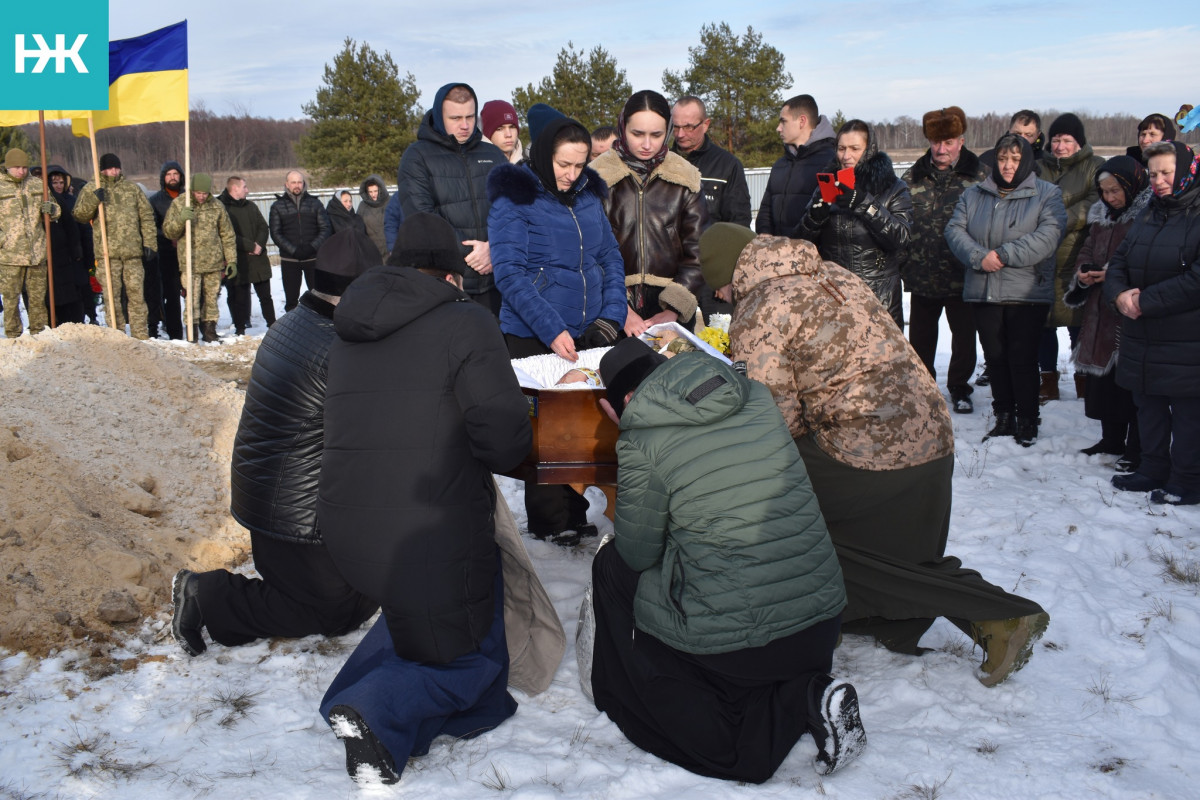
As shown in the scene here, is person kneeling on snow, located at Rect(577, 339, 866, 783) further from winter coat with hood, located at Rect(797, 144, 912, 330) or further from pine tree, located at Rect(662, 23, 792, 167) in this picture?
pine tree, located at Rect(662, 23, 792, 167)

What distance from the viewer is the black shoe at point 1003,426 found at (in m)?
5.89

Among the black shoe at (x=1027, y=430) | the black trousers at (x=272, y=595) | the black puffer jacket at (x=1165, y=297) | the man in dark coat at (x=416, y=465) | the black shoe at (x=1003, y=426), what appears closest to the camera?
the man in dark coat at (x=416, y=465)

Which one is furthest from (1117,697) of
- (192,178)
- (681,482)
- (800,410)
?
(192,178)

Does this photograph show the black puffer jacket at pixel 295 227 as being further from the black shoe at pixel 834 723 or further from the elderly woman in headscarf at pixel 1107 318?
the black shoe at pixel 834 723

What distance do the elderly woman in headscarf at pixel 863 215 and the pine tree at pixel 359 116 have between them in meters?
23.4

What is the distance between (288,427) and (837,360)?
1894 mm

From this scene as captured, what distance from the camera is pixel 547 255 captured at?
402 cm

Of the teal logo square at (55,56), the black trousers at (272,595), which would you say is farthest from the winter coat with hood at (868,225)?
the teal logo square at (55,56)

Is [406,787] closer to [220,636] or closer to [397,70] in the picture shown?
[220,636]

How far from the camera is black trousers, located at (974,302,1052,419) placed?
561 centimetres

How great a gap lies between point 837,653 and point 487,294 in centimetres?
282

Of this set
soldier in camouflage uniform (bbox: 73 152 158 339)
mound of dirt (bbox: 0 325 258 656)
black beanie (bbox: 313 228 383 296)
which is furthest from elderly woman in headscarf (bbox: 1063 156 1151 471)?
soldier in camouflage uniform (bbox: 73 152 158 339)

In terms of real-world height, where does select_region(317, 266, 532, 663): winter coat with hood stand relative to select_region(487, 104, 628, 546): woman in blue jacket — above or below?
below

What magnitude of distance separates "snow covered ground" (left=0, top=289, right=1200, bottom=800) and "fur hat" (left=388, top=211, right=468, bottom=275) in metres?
1.49
